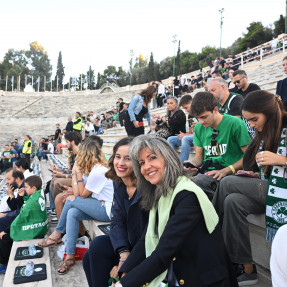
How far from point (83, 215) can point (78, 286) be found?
2.27 feet

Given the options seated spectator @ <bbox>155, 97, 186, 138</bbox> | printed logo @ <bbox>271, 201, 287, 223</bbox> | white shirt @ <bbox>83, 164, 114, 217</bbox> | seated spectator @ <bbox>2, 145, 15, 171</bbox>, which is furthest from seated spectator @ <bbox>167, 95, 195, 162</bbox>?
seated spectator @ <bbox>2, 145, 15, 171</bbox>

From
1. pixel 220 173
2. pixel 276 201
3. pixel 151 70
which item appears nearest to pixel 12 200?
pixel 220 173

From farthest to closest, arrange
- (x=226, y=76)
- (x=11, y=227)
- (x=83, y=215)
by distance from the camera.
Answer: (x=226, y=76) → (x=11, y=227) → (x=83, y=215)

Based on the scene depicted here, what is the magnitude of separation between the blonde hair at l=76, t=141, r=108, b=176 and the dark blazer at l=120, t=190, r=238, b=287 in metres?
1.81

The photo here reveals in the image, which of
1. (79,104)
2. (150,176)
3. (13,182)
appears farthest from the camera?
(79,104)

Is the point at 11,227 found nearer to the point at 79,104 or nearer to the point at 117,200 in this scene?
the point at 117,200

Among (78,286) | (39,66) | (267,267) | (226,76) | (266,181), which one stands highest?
(39,66)

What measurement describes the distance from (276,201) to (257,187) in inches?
8.2

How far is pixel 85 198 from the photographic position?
3102mm

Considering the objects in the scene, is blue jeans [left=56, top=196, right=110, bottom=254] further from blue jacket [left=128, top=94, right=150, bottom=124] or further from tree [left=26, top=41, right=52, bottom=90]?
tree [left=26, top=41, right=52, bottom=90]

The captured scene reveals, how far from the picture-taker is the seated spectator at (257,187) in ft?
5.90

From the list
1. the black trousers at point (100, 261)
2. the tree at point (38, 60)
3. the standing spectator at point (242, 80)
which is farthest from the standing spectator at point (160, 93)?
the tree at point (38, 60)

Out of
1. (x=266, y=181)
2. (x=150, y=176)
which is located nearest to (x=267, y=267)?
(x=266, y=181)

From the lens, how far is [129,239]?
6.82 feet
